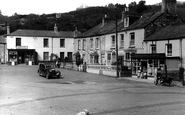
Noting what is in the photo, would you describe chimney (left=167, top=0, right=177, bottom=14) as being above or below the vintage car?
above

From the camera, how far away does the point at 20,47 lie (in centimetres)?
5212

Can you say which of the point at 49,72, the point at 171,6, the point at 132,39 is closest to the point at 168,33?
the point at 132,39

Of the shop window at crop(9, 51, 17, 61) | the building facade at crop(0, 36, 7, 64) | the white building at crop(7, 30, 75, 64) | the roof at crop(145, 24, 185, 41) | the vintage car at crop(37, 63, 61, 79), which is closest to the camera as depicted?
the vintage car at crop(37, 63, 61, 79)

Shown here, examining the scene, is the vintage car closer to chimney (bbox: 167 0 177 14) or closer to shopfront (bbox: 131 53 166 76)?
shopfront (bbox: 131 53 166 76)

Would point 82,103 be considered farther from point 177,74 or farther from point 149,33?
point 149,33

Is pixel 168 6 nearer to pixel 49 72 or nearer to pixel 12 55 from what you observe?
pixel 49 72

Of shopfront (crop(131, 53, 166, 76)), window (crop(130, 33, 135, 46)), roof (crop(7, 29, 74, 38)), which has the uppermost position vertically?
roof (crop(7, 29, 74, 38))

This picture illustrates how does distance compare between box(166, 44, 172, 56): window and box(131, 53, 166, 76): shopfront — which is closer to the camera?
box(131, 53, 166, 76): shopfront

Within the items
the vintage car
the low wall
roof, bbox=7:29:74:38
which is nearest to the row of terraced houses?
roof, bbox=7:29:74:38

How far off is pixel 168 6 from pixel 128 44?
7.65 metres

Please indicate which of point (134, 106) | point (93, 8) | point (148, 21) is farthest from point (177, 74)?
point (93, 8)

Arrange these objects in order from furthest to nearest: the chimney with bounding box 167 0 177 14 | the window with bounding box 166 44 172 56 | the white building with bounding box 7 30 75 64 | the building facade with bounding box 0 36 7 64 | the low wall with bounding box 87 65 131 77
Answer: the building facade with bounding box 0 36 7 64 → the white building with bounding box 7 30 75 64 → the chimney with bounding box 167 0 177 14 → the low wall with bounding box 87 65 131 77 → the window with bounding box 166 44 172 56

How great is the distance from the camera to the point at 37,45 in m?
53.5

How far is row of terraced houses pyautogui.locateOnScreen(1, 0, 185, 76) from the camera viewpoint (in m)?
27.7
